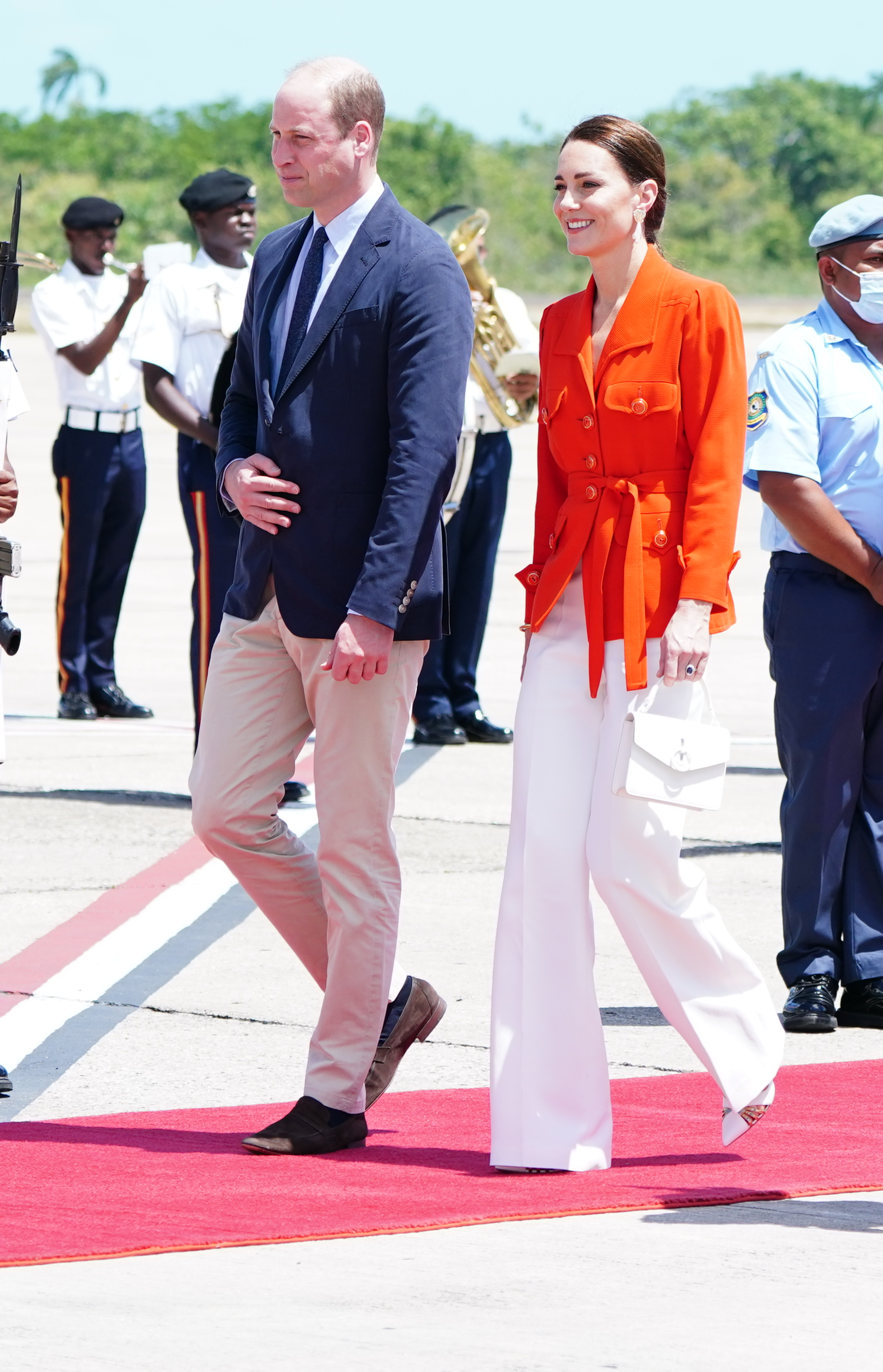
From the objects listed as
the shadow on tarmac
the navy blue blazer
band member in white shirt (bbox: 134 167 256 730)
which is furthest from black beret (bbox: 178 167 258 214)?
the shadow on tarmac

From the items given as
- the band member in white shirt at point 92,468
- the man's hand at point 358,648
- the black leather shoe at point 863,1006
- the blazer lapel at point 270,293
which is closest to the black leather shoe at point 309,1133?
the man's hand at point 358,648

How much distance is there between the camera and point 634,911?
4.64 meters

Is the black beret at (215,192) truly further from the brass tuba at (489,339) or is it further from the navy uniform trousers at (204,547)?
the brass tuba at (489,339)

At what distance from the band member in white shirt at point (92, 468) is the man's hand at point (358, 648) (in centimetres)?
686

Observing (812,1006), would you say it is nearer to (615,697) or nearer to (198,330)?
(615,697)

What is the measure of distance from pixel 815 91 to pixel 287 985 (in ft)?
350

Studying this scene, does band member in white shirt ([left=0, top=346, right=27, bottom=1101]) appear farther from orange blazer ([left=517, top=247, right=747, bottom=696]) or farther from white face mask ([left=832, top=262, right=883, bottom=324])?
white face mask ([left=832, top=262, right=883, bottom=324])

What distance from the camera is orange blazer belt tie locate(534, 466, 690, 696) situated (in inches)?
182

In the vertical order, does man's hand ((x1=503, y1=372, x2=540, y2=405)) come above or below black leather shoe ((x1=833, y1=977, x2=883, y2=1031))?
above

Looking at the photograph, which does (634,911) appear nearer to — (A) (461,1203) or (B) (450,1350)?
(A) (461,1203)

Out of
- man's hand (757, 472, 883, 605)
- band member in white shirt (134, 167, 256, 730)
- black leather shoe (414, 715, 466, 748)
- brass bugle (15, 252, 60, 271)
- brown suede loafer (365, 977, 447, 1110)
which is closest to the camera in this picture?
brown suede loafer (365, 977, 447, 1110)

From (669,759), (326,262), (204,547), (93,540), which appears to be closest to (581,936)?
(669,759)

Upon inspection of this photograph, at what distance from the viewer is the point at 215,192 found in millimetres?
9305

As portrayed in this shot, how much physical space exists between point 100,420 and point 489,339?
6.48ft
